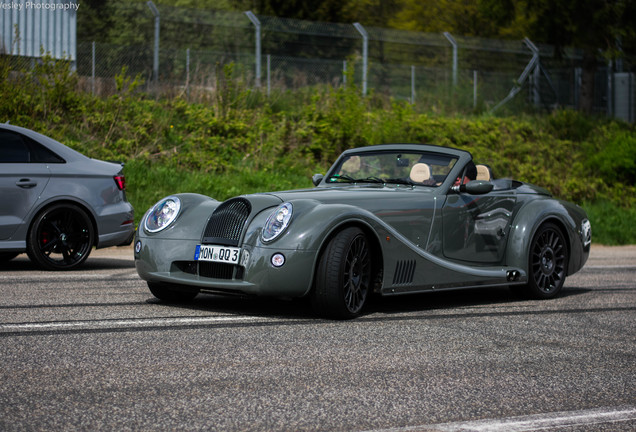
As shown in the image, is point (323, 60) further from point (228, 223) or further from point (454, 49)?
point (228, 223)

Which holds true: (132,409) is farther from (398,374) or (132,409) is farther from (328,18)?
(328,18)

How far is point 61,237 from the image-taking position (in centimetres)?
998

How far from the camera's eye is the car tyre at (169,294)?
287 inches

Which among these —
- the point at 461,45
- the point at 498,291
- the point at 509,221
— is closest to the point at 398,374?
the point at 509,221

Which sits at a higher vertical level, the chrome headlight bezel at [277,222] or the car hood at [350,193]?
the car hood at [350,193]

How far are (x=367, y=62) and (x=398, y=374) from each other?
1901 cm

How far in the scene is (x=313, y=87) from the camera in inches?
898

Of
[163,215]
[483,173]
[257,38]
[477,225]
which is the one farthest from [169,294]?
[257,38]

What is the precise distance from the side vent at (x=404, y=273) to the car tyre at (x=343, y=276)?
0.97 feet

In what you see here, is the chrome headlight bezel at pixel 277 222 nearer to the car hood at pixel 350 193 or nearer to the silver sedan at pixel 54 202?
the car hood at pixel 350 193

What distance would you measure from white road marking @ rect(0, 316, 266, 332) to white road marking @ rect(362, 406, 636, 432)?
9.15 feet

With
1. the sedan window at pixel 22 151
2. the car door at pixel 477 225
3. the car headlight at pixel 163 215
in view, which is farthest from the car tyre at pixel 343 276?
the sedan window at pixel 22 151

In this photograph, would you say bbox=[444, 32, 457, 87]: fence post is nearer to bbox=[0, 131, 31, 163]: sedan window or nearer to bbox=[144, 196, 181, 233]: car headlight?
bbox=[0, 131, 31, 163]: sedan window

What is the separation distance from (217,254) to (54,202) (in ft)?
13.0
